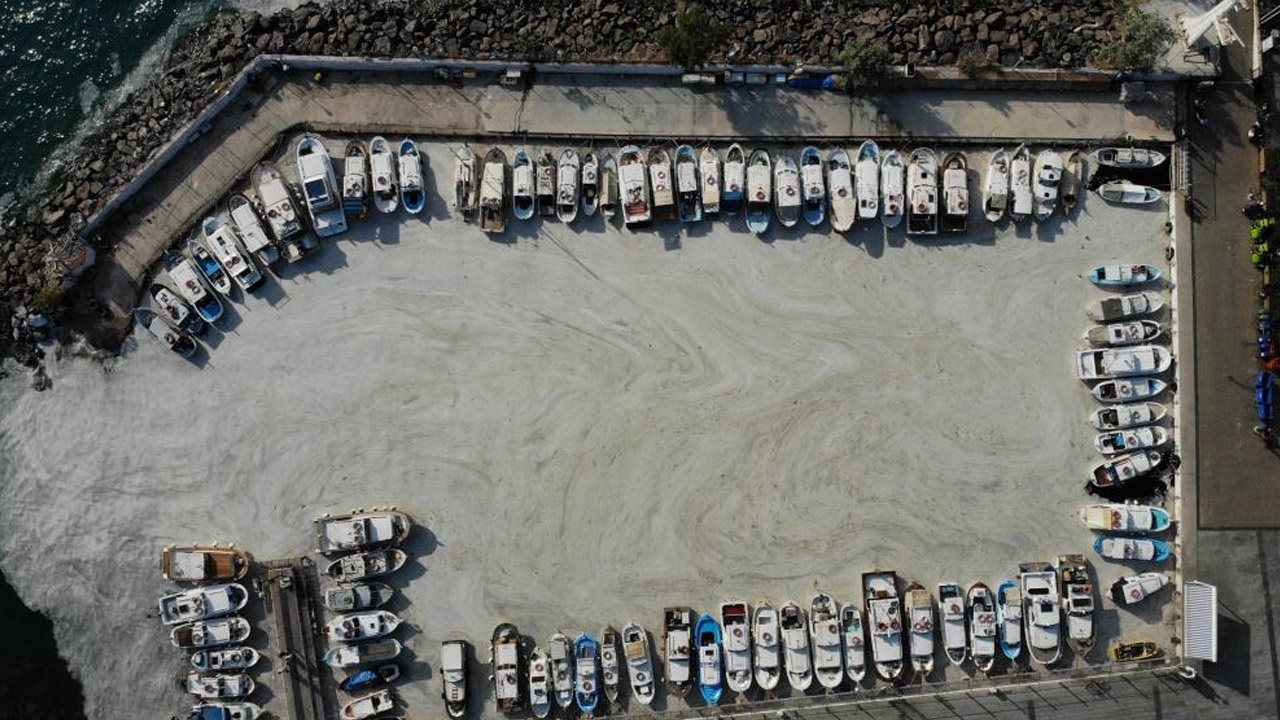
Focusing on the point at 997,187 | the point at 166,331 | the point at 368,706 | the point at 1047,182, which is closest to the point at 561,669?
the point at 368,706

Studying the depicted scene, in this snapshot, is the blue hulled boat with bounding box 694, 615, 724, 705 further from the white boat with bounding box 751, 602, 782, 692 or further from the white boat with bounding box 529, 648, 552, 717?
the white boat with bounding box 529, 648, 552, 717

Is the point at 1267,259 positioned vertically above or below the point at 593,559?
above

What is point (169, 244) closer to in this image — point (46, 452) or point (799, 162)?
point (46, 452)

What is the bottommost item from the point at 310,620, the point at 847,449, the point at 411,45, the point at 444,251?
the point at 310,620

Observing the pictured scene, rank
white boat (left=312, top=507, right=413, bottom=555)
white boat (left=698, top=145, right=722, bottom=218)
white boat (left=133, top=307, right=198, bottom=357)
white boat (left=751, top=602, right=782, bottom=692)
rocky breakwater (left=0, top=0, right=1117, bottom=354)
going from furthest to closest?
rocky breakwater (left=0, top=0, right=1117, bottom=354) → white boat (left=133, top=307, right=198, bottom=357) → white boat (left=698, top=145, right=722, bottom=218) → white boat (left=751, top=602, right=782, bottom=692) → white boat (left=312, top=507, right=413, bottom=555)

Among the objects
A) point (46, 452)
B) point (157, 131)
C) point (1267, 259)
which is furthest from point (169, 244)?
point (1267, 259)

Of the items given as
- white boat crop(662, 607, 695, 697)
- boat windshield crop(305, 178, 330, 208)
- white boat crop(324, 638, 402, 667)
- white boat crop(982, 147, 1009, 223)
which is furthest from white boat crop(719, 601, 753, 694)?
boat windshield crop(305, 178, 330, 208)
